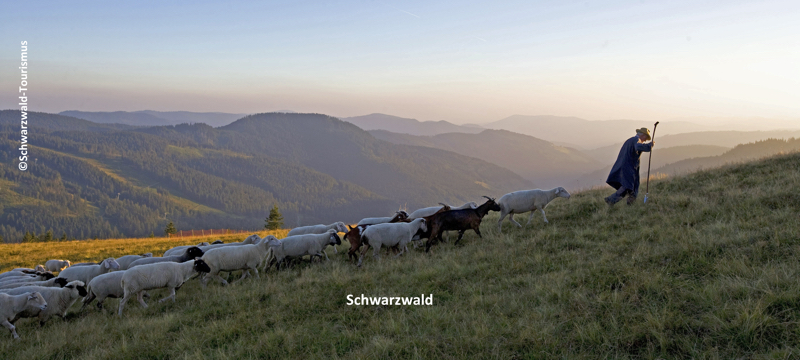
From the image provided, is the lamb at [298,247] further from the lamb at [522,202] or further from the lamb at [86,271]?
the lamb at [522,202]

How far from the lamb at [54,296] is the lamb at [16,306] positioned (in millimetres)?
240

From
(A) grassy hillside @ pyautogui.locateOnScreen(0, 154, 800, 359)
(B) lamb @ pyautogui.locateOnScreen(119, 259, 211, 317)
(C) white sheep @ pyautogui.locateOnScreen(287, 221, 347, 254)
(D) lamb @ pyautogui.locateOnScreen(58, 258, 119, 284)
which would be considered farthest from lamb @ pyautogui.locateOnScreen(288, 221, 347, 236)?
(D) lamb @ pyautogui.locateOnScreen(58, 258, 119, 284)

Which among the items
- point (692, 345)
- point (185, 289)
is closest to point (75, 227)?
point (185, 289)

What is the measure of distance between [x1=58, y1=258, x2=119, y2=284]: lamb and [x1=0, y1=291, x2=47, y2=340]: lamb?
271 centimetres

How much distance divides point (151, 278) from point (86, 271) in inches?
143

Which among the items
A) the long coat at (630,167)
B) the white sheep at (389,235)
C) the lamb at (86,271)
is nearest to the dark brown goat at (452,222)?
the white sheep at (389,235)

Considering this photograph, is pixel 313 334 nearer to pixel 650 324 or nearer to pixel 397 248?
pixel 650 324

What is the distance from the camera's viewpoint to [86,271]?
12.0m

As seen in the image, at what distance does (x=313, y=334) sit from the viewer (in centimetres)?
664

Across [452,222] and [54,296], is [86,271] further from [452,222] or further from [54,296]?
[452,222]

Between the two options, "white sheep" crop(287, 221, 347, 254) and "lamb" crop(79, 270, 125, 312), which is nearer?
"lamb" crop(79, 270, 125, 312)

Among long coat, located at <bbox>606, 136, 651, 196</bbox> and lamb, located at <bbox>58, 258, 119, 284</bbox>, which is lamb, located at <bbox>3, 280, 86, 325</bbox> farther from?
long coat, located at <bbox>606, 136, 651, 196</bbox>

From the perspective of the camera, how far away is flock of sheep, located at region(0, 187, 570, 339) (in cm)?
968

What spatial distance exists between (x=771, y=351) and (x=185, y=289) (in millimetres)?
12361
